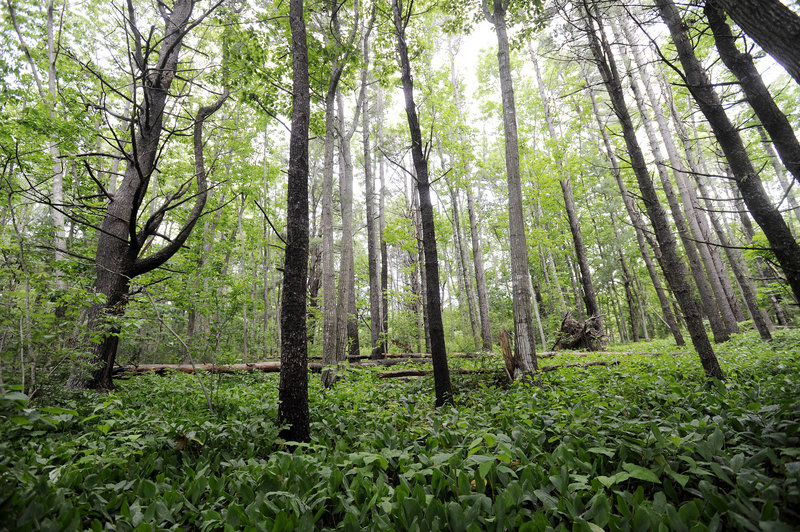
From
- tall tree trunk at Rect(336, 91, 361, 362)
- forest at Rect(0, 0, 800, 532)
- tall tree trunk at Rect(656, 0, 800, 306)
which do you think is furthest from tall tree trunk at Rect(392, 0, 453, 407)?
tall tree trunk at Rect(336, 91, 361, 362)

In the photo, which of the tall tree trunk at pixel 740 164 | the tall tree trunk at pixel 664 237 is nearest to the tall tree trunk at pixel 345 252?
the tall tree trunk at pixel 664 237

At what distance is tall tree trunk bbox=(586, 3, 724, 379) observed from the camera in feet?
14.2

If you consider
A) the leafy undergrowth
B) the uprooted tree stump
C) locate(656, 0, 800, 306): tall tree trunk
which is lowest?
the leafy undergrowth

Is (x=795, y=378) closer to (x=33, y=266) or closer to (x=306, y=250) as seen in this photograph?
(x=306, y=250)

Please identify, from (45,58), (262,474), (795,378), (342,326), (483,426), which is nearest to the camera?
(262,474)

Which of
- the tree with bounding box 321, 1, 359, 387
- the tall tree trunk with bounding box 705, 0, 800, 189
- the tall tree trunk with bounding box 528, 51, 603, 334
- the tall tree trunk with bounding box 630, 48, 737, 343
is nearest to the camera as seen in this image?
the tall tree trunk with bounding box 705, 0, 800, 189

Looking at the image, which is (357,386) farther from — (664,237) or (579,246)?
(579,246)

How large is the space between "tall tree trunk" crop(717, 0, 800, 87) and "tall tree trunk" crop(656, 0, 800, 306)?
0.47 meters

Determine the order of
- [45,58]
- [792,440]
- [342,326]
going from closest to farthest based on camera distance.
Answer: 1. [792,440]
2. [342,326]
3. [45,58]

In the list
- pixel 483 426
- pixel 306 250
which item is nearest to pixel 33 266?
pixel 306 250

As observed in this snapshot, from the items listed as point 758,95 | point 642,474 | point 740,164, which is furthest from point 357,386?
point 758,95

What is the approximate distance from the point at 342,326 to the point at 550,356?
613cm

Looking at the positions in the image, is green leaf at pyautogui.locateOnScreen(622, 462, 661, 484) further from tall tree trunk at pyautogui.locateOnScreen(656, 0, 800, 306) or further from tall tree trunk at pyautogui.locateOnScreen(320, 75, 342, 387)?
tall tree trunk at pyautogui.locateOnScreen(320, 75, 342, 387)

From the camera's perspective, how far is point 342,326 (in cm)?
813
